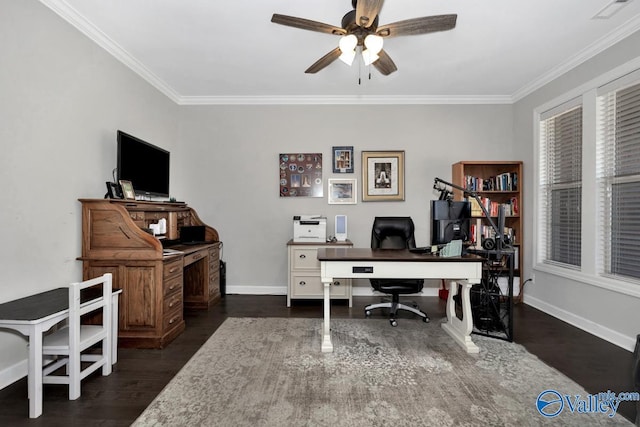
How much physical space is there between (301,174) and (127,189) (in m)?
2.15

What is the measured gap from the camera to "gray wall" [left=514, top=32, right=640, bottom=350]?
104 inches

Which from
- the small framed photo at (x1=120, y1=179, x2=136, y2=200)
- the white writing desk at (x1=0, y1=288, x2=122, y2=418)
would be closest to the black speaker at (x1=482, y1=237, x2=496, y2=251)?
the white writing desk at (x1=0, y1=288, x2=122, y2=418)

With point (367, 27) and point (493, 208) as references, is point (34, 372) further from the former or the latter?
point (493, 208)

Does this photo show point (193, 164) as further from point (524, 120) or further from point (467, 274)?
point (524, 120)

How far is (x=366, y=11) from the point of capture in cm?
187

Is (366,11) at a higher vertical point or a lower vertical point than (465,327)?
higher

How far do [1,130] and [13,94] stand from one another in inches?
10.9

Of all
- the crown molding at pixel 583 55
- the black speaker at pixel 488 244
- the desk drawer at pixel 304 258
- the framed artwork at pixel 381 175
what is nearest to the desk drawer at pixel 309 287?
the desk drawer at pixel 304 258

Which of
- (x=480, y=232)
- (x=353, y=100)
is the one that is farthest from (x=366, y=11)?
(x=480, y=232)

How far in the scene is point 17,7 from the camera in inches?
81.3

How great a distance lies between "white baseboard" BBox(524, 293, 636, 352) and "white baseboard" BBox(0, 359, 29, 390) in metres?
4.79

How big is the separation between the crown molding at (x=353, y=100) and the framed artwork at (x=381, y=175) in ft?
2.41

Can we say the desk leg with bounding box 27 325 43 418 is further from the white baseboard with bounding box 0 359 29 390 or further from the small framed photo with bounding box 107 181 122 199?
the small framed photo with bounding box 107 181 122 199

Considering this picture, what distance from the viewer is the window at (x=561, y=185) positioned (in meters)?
3.26
